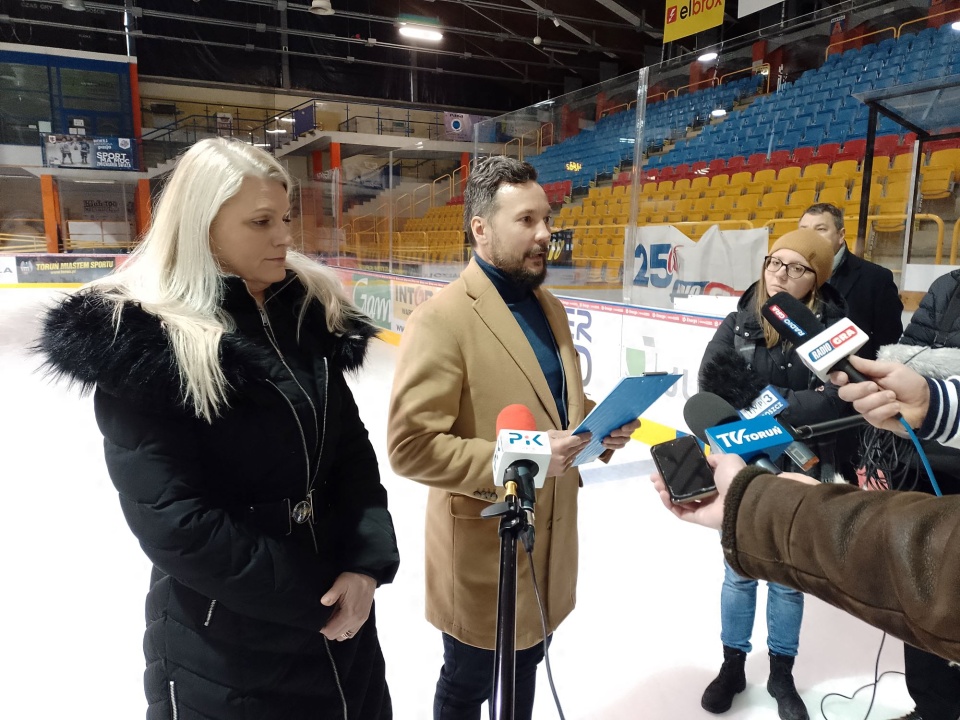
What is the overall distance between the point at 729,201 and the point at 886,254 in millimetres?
1048

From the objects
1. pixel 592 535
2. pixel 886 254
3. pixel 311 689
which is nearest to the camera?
pixel 311 689

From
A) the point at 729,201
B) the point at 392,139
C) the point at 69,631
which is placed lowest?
the point at 69,631

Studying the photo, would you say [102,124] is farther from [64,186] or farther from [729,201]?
[729,201]

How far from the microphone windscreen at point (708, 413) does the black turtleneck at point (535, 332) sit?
381 millimetres

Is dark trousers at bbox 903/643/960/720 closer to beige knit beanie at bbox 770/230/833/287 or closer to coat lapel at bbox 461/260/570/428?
beige knit beanie at bbox 770/230/833/287

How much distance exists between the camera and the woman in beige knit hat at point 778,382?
1833mm

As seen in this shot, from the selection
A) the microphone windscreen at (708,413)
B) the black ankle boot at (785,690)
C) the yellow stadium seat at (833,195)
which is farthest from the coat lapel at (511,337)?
the yellow stadium seat at (833,195)

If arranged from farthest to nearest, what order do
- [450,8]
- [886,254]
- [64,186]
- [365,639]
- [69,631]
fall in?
[450,8], [64,186], [886,254], [69,631], [365,639]

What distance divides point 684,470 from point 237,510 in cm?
71

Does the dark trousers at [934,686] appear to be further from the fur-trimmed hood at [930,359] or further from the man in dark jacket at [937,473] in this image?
the fur-trimmed hood at [930,359]

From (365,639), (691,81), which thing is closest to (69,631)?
(365,639)

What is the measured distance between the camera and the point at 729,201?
13.7 ft

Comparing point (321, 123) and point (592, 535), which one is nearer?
point (592, 535)

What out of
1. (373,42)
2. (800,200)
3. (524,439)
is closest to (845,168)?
(800,200)
